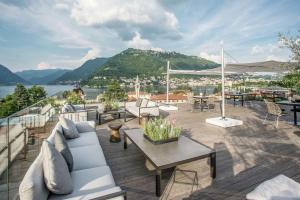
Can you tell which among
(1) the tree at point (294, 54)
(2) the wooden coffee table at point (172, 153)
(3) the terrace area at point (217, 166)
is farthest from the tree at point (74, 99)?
(1) the tree at point (294, 54)

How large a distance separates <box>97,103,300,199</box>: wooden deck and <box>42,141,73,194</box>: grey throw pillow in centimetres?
97

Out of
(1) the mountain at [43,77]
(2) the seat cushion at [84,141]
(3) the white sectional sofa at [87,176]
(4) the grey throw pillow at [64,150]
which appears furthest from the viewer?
(1) the mountain at [43,77]

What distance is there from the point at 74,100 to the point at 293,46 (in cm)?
846

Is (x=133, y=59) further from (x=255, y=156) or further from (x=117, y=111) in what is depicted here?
(x=255, y=156)

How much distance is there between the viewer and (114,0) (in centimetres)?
957

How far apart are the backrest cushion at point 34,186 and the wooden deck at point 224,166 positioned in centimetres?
117

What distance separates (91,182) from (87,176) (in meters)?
0.16

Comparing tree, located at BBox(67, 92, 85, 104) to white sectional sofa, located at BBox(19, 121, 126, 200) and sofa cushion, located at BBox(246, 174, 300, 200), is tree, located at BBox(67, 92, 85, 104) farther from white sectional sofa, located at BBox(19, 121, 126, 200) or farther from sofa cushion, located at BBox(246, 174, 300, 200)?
sofa cushion, located at BBox(246, 174, 300, 200)

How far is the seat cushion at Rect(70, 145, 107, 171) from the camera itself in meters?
2.41

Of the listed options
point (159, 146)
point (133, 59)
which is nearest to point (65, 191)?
point (159, 146)

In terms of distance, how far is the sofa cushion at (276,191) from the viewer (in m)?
1.64

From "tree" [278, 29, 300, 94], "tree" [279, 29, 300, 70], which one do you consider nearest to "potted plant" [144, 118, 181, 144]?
"tree" [278, 29, 300, 94]

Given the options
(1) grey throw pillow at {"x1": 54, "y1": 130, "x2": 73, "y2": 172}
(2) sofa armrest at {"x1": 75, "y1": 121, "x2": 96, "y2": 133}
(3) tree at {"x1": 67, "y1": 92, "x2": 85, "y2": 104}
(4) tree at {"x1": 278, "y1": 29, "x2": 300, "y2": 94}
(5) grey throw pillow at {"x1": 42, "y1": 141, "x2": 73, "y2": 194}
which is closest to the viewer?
(5) grey throw pillow at {"x1": 42, "y1": 141, "x2": 73, "y2": 194}

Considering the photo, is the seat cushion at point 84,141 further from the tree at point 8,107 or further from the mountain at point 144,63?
the mountain at point 144,63
